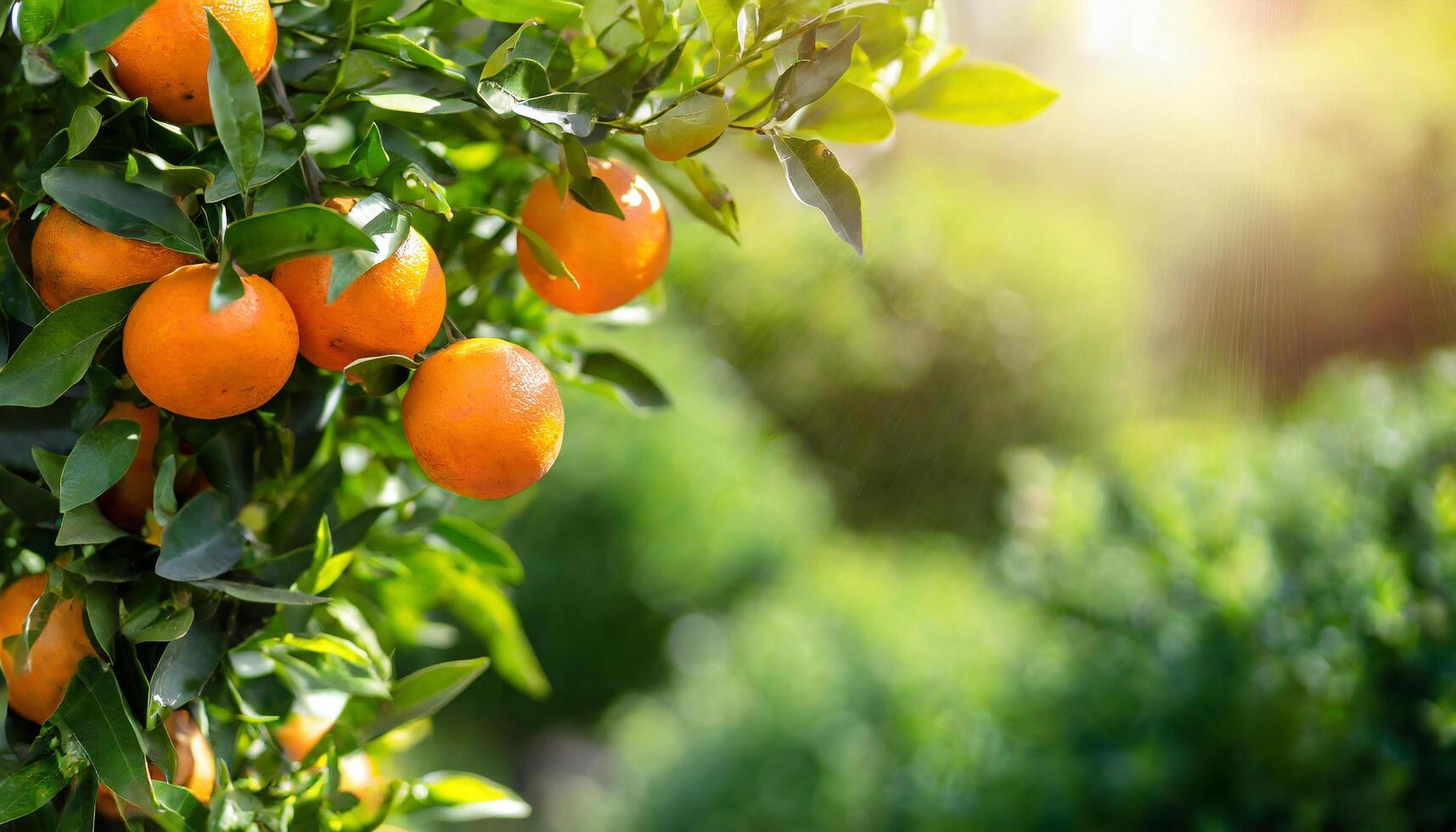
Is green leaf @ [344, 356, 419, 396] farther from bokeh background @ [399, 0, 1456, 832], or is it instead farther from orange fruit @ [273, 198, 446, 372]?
bokeh background @ [399, 0, 1456, 832]

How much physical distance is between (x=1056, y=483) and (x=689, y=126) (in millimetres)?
849

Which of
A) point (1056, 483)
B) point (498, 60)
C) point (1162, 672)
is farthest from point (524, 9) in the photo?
point (1056, 483)

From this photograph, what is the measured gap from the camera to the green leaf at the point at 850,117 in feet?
0.89

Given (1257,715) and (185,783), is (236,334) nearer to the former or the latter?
(185,783)

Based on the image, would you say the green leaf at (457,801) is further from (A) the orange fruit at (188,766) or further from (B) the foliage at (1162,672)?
(B) the foliage at (1162,672)

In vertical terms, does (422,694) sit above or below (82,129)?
below

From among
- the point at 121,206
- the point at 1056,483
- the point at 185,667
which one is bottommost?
the point at 1056,483

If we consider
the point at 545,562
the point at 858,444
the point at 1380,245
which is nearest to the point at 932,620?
the point at 545,562

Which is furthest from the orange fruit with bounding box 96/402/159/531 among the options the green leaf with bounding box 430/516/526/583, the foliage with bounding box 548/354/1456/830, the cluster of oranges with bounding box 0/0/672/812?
the foliage with bounding box 548/354/1456/830

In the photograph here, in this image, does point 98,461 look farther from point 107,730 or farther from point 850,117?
point 850,117

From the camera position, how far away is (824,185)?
9.6 inches

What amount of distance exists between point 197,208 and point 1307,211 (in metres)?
2.07

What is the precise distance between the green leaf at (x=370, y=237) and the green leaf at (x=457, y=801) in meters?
0.19

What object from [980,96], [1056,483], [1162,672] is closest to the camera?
[980,96]
